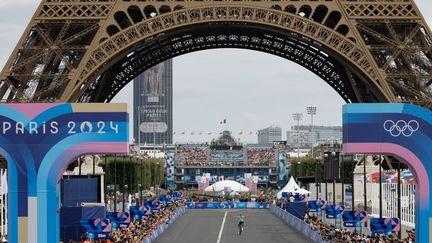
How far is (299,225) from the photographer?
76.4m

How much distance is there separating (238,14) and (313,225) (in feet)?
51.8

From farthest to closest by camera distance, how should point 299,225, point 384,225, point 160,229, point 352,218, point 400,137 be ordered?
1. point 299,225
2. point 160,229
3. point 352,218
4. point 384,225
5. point 400,137

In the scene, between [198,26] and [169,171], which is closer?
[198,26]

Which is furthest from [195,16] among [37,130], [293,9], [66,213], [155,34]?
[37,130]

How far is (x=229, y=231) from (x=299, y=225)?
5.27 meters

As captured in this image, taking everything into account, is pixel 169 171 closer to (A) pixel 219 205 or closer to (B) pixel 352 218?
(A) pixel 219 205

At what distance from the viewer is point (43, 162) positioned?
40562 mm

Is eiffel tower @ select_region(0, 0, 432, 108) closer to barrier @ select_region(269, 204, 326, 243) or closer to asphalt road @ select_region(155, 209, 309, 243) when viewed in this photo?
barrier @ select_region(269, 204, 326, 243)

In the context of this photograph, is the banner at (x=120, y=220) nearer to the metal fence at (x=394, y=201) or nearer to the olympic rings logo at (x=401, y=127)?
the olympic rings logo at (x=401, y=127)

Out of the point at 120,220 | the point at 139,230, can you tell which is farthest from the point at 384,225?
the point at 139,230

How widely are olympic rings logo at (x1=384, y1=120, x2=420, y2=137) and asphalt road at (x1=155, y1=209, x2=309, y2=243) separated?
26.4 meters

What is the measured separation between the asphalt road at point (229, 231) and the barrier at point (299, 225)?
48cm

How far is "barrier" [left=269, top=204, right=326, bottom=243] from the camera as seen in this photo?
207ft

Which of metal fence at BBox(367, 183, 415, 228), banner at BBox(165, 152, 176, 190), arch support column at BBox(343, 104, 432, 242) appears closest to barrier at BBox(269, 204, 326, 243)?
metal fence at BBox(367, 183, 415, 228)
